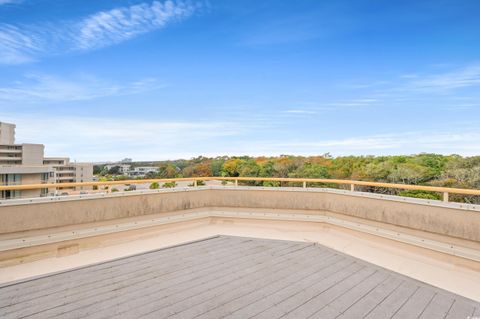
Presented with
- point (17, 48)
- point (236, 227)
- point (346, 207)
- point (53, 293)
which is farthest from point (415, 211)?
point (17, 48)

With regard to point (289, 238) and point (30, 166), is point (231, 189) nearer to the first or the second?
point (289, 238)

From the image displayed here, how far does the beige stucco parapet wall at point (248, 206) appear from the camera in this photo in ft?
9.32

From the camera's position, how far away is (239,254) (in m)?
3.00

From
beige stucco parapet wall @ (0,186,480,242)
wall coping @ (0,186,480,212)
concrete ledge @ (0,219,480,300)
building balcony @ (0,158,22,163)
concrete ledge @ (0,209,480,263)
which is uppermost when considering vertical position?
building balcony @ (0,158,22,163)

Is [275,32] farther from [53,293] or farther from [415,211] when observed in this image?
[53,293]

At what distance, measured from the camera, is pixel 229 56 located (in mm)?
8727

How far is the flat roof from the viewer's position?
183 centimetres

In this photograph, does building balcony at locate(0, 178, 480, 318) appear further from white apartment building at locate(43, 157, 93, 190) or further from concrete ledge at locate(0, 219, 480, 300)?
white apartment building at locate(43, 157, 93, 190)

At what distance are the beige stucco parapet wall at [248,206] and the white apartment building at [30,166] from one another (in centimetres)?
2057

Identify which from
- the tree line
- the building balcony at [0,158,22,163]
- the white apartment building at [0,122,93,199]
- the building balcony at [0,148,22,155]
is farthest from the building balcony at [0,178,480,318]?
the building balcony at [0,148,22,155]

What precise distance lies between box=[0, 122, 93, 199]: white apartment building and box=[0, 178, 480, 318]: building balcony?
811 inches

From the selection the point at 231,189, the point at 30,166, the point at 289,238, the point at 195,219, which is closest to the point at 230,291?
the point at 289,238

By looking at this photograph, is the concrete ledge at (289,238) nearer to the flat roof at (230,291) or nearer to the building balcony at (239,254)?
the building balcony at (239,254)

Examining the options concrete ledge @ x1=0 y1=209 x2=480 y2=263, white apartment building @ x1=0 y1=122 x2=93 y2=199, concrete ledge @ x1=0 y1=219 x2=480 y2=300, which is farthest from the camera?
white apartment building @ x1=0 y1=122 x2=93 y2=199
